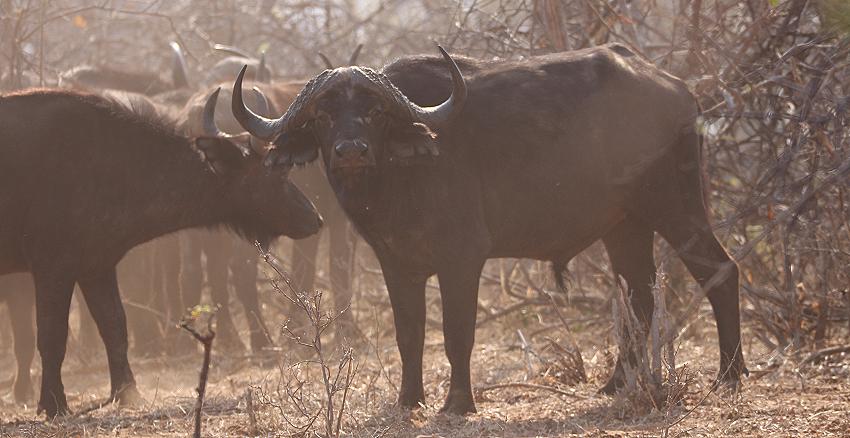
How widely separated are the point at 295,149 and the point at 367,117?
1.63ft

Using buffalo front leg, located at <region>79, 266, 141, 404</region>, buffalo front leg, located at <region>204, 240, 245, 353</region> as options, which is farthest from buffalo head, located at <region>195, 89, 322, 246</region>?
buffalo front leg, located at <region>204, 240, 245, 353</region>

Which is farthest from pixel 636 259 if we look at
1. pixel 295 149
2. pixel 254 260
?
pixel 254 260

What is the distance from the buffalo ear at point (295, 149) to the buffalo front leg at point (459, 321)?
86 centimetres

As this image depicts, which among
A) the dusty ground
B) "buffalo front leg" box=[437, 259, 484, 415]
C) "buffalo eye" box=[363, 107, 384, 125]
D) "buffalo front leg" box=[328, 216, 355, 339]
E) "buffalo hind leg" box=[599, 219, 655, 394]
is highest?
"buffalo eye" box=[363, 107, 384, 125]

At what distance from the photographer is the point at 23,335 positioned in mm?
8266

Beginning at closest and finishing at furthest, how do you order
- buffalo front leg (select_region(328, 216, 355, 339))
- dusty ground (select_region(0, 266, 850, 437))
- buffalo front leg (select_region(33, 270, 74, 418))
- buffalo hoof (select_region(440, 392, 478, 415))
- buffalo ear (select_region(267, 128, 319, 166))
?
dusty ground (select_region(0, 266, 850, 437)) → buffalo hoof (select_region(440, 392, 478, 415)) → buffalo ear (select_region(267, 128, 319, 166)) → buffalo front leg (select_region(33, 270, 74, 418)) → buffalo front leg (select_region(328, 216, 355, 339))

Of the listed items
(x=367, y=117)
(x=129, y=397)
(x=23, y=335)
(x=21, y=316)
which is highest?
(x=367, y=117)

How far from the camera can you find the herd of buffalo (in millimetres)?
5922

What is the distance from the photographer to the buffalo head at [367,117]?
5684 mm

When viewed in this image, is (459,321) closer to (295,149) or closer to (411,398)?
(411,398)

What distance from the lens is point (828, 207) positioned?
6859 millimetres

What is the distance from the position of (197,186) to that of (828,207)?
3640 mm

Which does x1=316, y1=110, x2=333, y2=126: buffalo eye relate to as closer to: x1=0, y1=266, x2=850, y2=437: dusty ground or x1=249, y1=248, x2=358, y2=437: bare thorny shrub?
x1=249, y1=248, x2=358, y2=437: bare thorny shrub

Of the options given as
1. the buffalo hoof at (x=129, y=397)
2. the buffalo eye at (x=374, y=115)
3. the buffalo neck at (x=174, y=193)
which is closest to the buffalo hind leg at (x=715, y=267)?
the buffalo eye at (x=374, y=115)
